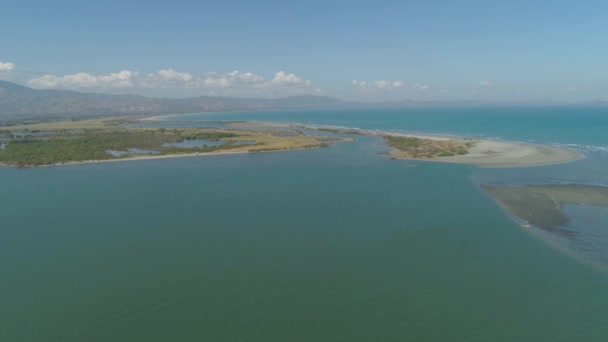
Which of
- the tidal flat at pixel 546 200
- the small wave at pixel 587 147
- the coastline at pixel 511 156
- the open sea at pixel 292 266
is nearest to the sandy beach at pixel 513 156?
the coastline at pixel 511 156

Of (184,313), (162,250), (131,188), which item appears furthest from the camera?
(131,188)

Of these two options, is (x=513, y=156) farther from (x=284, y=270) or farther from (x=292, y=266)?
(x=284, y=270)

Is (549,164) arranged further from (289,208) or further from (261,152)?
(261,152)

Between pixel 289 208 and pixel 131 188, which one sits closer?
pixel 289 208

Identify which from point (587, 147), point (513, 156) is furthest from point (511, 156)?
point (587, 147)

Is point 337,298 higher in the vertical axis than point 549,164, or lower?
lower

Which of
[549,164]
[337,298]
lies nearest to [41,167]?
[337,298]
